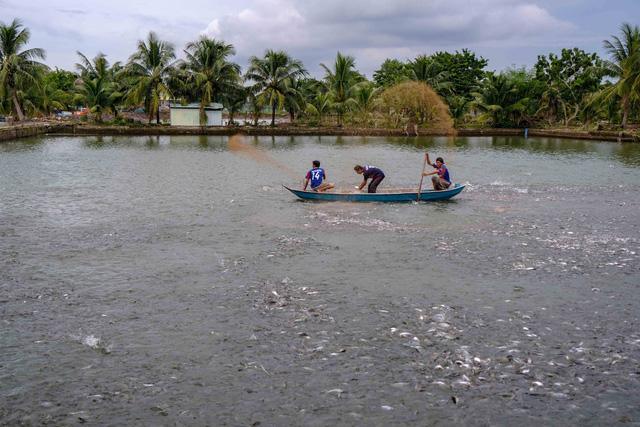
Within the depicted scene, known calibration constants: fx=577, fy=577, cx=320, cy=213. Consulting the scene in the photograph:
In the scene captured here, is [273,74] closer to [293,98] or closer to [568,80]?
[293,98]

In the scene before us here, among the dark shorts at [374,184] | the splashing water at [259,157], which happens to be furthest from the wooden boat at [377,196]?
the splashing water at [259,157]

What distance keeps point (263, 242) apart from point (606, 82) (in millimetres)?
61998

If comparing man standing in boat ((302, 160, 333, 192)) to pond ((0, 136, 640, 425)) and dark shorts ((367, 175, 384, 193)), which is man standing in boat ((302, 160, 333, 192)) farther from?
dark shorts ((367, 175, 384, 193))

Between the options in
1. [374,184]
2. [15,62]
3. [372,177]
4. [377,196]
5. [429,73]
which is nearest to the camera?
[377,196]

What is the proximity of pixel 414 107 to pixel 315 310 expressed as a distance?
55645mm

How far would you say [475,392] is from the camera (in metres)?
7.64

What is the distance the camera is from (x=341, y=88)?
2520 inches

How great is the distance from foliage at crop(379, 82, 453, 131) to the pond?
135 ft

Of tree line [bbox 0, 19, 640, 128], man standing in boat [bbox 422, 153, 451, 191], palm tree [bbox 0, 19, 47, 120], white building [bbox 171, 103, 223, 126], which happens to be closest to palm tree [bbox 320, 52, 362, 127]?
tree line [bbox 0, 19, 640, 128]

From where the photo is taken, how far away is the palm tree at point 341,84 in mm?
63062

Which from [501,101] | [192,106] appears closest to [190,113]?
[192,106]

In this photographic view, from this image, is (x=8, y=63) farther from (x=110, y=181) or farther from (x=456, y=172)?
(x=456, y=172)

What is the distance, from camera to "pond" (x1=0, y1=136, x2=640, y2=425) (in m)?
7.44

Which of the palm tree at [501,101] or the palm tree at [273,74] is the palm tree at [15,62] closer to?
the palm tree at [273,74]
